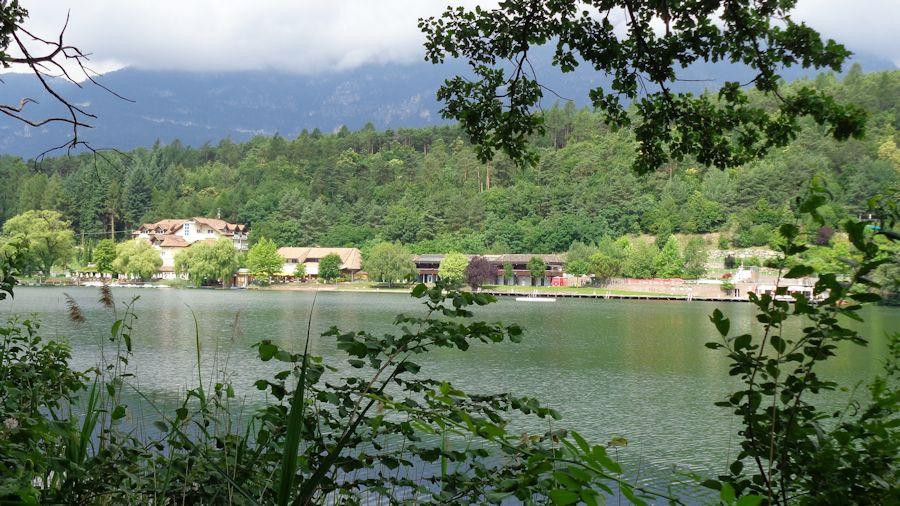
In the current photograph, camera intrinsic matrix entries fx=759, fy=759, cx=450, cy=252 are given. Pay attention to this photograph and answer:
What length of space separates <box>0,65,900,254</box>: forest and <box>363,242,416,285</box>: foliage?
24.5ft

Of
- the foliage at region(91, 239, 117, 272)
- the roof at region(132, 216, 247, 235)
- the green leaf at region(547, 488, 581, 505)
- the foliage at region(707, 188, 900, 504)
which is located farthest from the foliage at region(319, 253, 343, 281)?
the green leaf at region(547, 488, 581, 505)

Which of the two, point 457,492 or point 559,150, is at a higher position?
point 559,150

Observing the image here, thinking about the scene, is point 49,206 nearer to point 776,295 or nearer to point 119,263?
point 119,263

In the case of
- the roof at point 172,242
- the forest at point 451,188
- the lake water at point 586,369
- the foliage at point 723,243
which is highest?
the forest at point 451,188

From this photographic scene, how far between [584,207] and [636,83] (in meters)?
70.6

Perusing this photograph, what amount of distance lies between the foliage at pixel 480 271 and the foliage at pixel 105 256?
98.2 ft

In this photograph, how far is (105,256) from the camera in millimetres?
64438

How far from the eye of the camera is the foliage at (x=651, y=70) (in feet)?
11.4

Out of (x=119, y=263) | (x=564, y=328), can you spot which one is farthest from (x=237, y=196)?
(x=564, y=328)

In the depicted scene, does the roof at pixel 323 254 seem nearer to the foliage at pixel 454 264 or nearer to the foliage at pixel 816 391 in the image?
the foliage at pixel 454 264

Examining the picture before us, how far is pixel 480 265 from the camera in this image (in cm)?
6359

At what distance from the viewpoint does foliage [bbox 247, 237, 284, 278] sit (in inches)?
2638

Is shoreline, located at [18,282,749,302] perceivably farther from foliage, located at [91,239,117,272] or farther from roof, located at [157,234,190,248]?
roof, located at [157,234,190,248]

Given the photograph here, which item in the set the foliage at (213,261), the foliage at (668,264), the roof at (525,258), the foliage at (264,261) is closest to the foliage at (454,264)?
the roof at (525,258)
